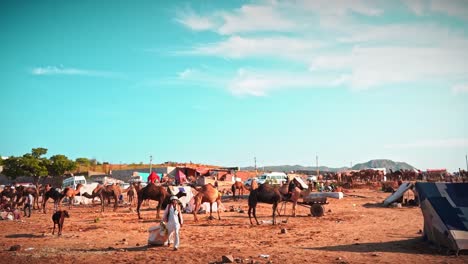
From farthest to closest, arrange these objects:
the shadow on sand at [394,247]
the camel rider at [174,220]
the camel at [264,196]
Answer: the camel at [264,196] < the camel rider at [174,220] < the shadow on sand at [394,247]

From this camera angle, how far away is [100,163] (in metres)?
113

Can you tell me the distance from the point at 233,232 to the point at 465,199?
9.22 m

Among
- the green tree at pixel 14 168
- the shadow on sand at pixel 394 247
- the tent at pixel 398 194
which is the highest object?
the green tree at pixel 14 168

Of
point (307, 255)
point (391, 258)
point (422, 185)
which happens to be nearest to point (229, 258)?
point (307, 255)

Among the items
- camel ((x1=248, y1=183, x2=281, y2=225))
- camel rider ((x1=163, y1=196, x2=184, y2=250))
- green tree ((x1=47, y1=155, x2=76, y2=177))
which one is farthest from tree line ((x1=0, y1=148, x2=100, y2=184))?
camel rider ((x1=163, y1=196, x2=184, y2=250))

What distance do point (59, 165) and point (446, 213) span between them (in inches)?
2674

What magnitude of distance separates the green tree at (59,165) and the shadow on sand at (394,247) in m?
64.7

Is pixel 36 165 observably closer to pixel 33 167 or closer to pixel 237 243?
pixel 33 167

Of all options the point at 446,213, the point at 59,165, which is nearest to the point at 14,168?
the point at 59,165

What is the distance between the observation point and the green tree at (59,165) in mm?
66688

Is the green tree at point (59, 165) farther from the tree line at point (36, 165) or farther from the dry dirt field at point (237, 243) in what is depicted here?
the dry dirt field at point (237, 243)

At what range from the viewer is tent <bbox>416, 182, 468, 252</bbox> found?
1094 cm

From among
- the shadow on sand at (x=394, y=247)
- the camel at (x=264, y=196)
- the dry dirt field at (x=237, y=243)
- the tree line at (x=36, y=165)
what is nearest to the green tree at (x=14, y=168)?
the tree line at (x=36, y=165)

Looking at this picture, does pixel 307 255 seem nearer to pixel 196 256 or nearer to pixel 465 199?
pixel 196 256
